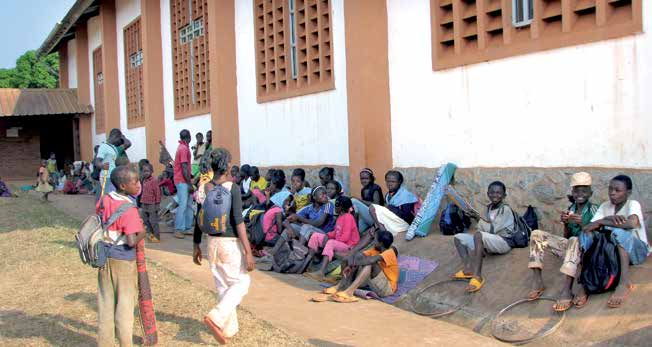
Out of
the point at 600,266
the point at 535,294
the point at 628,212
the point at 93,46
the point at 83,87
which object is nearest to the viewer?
the point at 600,266

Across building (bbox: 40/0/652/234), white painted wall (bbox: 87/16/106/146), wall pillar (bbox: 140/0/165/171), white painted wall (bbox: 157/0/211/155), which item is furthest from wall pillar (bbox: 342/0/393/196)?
Result: white painted wall (bbox: 87/16/106/146)

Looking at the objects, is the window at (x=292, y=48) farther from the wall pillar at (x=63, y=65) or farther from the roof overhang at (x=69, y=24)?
the wall pillar at (x=63, y=65)

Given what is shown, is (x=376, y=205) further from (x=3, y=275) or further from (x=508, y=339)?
(x=3, y=275)

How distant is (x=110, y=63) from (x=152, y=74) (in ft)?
14.6

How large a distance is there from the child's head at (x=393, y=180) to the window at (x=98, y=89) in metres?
17.1

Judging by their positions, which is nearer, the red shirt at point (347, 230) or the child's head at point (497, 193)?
the child's head at point (497, 193)

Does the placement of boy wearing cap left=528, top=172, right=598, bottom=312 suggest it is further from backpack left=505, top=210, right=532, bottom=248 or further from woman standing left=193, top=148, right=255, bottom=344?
woman standing left=193, top=148, right=255, bottom=344

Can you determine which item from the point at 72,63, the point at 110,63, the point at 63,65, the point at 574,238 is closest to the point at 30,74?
the point at 63,65

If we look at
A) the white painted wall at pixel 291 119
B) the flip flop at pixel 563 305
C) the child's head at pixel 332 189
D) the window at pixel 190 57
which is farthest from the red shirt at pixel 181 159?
the flip flop at pixel 563 305

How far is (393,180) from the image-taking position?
8648mm

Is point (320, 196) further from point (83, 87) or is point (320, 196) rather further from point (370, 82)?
point (83, 87)

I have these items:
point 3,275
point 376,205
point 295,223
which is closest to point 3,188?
point 3,275

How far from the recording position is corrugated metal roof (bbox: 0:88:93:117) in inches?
938

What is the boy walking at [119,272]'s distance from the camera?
4.78m
